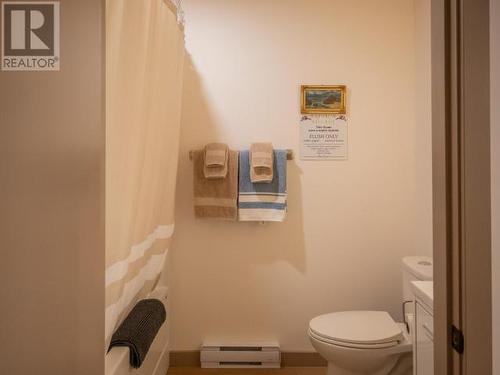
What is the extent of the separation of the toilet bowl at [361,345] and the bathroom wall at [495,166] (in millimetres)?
1108

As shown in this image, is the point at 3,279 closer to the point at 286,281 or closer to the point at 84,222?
the point at 84,222

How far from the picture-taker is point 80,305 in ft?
2.21

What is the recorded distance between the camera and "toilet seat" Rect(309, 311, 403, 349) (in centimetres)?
176

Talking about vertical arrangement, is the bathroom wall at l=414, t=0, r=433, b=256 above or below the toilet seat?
above

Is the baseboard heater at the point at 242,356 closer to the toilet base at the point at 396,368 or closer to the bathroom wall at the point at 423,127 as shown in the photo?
the toilet base at the point at 396,368

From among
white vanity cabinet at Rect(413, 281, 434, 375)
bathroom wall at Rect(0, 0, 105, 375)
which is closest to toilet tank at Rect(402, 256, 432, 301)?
white vanity cabinet at Rect(413, 281, 434, 375)

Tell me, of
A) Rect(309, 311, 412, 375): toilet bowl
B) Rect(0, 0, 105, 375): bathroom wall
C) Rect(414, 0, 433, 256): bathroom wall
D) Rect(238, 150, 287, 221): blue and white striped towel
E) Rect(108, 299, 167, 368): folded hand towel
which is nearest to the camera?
Rect(0, 0, 105, 375): bathroom wall

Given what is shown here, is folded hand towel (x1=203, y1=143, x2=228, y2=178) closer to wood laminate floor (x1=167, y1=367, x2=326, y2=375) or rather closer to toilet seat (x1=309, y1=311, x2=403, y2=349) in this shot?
toilet seat (x1=309, y1=311, x2=403, y2=349)

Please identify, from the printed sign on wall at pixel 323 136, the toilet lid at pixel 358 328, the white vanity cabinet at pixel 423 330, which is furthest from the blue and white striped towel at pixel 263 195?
the white vanity cabinet at pixel 423 330

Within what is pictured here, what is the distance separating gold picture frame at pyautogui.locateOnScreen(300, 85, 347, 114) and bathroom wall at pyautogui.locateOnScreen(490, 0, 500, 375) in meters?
1.61

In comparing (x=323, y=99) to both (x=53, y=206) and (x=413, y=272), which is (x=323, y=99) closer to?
(x=413, y=272)

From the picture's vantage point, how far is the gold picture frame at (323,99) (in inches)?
91.3

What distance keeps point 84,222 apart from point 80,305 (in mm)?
150

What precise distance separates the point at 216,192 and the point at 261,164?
12.5 inches
